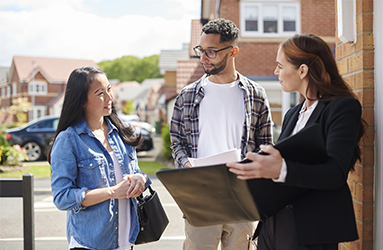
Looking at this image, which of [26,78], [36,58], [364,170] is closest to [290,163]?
[364,170]

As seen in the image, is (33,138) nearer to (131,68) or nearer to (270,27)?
(270,27)

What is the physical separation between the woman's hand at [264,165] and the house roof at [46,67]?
49854 millimetres

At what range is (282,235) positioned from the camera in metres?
1.70

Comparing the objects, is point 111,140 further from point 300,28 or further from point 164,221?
point 300,28

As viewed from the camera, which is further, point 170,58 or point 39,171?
point 170,58

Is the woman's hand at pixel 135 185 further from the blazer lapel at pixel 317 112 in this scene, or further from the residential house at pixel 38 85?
the residential house at pixel 38 85

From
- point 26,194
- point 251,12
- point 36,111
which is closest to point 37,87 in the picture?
point 36,111

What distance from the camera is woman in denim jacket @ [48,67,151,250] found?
81.6 inches

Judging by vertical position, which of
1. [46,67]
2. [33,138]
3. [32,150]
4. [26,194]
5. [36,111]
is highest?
[46,67]

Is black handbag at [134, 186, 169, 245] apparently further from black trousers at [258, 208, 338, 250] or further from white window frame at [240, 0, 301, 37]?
white window frame at [240, 0, 301, 37]

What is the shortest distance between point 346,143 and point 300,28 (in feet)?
42.1

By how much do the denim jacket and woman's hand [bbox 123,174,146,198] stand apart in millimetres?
131

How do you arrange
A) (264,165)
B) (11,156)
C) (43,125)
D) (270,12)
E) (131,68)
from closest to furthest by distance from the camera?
(264,165), (11,156), (270,12), (43,125), (131,68)

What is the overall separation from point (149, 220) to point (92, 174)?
52 centimetres
